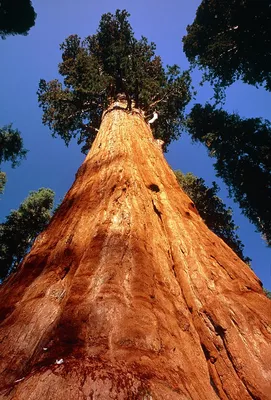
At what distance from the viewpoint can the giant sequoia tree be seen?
160 centimetres

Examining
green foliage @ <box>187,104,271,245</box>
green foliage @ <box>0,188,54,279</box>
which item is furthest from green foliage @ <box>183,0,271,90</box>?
green foliage @ <box>0,188,54,279</box>

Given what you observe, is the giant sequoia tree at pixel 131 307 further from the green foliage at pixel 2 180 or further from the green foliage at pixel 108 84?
the green foliage at pixel 2 180

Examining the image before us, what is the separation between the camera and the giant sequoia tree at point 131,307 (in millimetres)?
1597

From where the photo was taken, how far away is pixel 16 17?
17016 mm

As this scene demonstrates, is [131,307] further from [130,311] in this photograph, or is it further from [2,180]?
[2,180]

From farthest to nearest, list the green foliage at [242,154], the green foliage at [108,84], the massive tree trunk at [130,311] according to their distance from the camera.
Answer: the green foliage at [242,154] < the green foliage at [108,84] < the massive tree trunk at [130,311]

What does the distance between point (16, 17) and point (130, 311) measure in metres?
20.0

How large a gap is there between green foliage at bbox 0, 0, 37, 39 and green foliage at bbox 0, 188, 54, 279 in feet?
31.2

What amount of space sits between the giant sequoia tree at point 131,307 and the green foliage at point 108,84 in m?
5.90

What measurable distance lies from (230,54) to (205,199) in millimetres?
9037

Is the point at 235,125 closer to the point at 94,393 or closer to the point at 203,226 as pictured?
the point at 203,226

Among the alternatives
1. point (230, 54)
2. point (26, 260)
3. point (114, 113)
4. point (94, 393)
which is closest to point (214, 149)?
point (230, 54)

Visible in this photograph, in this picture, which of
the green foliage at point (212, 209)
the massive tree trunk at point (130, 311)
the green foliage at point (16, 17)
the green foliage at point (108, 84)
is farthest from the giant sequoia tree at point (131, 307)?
the green foliage at point (16, 17)

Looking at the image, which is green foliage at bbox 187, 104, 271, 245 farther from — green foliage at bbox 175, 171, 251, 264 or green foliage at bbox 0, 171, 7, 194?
green foliage at bbox 0, 171, 7, 194
